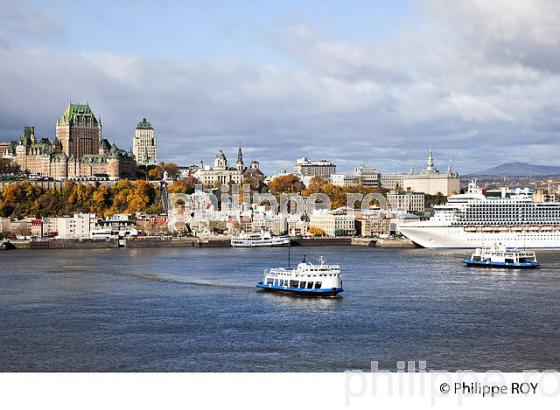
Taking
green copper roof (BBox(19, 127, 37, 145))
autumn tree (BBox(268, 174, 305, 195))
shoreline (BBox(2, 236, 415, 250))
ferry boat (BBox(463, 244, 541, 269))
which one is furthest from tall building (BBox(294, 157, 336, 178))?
ferry boat (BBox(463, 244, 541, 269))

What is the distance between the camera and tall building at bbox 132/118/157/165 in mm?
43219

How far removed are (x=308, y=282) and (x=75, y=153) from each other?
85.9ft

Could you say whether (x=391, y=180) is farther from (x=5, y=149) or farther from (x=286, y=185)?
(x=5, y=149)

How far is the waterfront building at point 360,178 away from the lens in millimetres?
39688

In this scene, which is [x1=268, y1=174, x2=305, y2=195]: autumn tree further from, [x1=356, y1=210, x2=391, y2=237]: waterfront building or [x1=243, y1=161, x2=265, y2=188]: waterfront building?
[x1=356, y1=210, x2=391, y2=237]: waterfront building

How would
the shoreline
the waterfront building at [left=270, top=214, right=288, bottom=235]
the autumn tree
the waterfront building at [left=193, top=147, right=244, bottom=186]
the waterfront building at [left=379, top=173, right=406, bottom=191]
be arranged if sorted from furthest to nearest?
the waterfront building at [left=379, top=173, right=406, bottom=191] < the waterfront building at [left=193, top=147, right=244, bottom=186] < the autumn tree < the waterfront building at [left=270, top=214, right=288, bottom=235] < the shoreline

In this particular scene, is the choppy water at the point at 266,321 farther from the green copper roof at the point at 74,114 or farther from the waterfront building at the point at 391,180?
the waterfront building at the point at 391,180

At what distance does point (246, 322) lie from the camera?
7.98 meters

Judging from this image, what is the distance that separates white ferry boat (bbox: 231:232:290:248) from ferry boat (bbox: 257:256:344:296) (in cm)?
1124

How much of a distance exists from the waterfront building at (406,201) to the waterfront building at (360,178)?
474 centimetres

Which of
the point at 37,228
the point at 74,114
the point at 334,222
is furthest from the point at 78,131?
the point at 334,222

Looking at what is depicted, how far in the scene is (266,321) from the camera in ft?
26.5

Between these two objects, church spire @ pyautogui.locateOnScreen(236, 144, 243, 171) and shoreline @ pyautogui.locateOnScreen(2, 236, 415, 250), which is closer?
shoreline @ pyautogui.locateOnScreen(2, 236, 415, 250)
